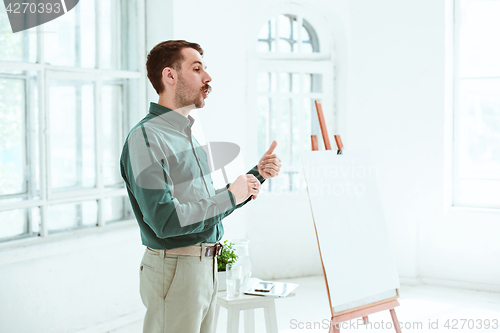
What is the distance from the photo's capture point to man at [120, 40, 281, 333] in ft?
4.75

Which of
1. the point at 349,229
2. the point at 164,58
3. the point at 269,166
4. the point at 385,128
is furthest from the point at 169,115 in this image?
the point at 385,128

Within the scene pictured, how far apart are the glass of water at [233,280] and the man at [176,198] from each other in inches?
15.0

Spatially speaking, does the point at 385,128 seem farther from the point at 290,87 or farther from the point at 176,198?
the point at 176,198

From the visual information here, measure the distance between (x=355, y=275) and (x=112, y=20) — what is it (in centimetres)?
237

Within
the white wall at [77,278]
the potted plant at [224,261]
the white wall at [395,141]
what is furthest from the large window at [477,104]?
the potted plant at [224,261]

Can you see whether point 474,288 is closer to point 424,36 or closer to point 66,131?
point 424,36

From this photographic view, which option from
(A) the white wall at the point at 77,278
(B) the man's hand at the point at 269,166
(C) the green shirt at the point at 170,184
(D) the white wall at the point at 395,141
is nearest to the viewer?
(C) the green shirt at the point at 170,184

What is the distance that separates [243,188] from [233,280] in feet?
2.27

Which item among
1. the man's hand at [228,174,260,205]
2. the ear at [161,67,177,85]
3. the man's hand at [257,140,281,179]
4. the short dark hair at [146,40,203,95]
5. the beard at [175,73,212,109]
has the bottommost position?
the man's hand at [228,174,260,205]

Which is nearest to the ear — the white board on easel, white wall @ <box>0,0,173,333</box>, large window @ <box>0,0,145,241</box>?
the white board on easel

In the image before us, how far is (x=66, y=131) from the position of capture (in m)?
2.96

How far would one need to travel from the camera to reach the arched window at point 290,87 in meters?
4.28

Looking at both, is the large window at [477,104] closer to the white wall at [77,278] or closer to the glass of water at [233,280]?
the white wall at [77,278]

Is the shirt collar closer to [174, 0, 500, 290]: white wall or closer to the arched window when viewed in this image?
[174, 0, 500, 290]: white wall
